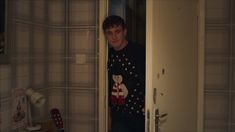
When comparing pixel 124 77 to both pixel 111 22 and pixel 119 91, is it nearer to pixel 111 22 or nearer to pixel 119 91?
pixel 119 91

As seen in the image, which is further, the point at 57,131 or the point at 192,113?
the point at 192,113

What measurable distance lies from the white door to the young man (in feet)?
0.69

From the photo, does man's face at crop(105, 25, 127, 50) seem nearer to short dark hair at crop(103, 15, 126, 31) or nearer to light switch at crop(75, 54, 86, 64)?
short dark hair at crop(103, 15, 126, 31)

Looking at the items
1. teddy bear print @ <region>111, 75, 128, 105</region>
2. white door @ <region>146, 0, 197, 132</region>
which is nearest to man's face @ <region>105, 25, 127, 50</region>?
teddy bear print @ <region>111, 75, 128, 105</region>

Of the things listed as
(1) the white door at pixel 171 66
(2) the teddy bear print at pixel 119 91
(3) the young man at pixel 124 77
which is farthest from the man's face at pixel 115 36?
(1) the white door at pixel 171 66

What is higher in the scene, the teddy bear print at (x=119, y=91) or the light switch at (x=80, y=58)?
the light switch at (x=80, y=58)

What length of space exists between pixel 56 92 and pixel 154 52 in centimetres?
86

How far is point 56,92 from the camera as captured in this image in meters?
2.47

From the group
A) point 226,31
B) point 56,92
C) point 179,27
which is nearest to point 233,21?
point 226,31

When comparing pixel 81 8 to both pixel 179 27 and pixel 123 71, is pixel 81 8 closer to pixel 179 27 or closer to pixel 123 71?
pixel 123 71

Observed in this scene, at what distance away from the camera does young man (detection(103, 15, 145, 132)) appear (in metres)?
2.30

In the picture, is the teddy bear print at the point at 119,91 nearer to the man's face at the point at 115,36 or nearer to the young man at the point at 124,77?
the young man at the point at 124,77

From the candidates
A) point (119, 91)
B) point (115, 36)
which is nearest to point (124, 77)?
point (119, 91)

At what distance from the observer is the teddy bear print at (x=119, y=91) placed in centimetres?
234
